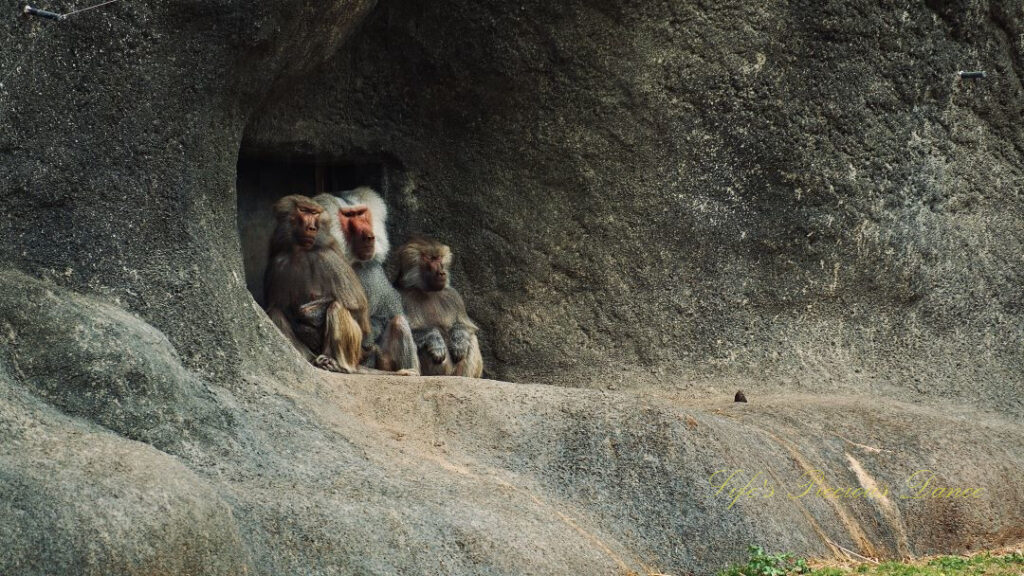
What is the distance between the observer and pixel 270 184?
29.0 ft

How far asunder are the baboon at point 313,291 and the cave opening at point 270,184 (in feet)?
2.67

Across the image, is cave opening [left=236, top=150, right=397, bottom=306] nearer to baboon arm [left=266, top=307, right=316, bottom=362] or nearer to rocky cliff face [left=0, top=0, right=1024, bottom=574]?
rocky cliff face [left=0, top=0, right=1024, bottom=574]

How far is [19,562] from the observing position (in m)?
4.05

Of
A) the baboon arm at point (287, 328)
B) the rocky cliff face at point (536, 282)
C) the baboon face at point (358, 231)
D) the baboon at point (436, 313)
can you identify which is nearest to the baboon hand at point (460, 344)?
the baboon at point (436, 313)

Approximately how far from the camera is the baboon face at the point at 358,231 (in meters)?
8.20

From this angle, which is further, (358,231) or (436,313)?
(436,313)

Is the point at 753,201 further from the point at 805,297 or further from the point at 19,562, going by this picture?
the point at 19,562

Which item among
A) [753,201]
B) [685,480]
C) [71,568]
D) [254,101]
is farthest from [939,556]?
[71,568]

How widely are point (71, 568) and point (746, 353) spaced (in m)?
5.21

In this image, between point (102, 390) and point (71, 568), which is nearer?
point (71, 568)

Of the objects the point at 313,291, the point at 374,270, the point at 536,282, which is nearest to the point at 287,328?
the point at 313,291

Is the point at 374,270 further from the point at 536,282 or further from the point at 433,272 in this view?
the point at 536,282

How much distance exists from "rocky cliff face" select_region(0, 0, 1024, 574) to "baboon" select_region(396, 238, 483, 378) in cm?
36

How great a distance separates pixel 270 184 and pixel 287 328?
1.55m
